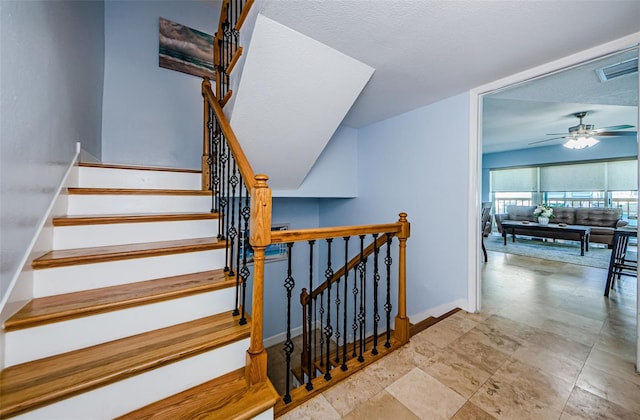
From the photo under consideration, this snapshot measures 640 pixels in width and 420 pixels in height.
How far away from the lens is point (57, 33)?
1582mm

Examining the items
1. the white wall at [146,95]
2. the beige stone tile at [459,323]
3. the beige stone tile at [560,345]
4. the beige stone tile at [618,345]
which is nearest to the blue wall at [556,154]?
the beige stone tile at [618,345]

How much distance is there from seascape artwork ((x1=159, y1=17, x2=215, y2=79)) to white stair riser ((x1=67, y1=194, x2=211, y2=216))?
6.61 feet

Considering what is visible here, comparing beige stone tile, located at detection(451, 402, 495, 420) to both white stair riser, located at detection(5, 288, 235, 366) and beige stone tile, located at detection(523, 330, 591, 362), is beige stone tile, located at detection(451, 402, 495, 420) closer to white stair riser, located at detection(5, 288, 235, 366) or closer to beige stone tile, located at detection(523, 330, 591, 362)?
beige stone tile, located at detection(523, 330, 591, 362)

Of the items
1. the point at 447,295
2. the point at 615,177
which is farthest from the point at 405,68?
the point at 615,177

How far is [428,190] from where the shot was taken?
288 centimetres

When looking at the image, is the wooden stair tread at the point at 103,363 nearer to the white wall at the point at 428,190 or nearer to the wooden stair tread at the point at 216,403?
the wooden stair tread at the point at 216,403

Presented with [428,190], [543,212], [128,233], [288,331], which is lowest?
[288,331]

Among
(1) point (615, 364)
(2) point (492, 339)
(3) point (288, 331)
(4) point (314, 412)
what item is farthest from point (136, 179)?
(1) point (615, 364)

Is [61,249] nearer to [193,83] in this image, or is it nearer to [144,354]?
[144,354]

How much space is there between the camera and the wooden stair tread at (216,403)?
1062 mm

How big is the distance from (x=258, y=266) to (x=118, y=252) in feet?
2.81

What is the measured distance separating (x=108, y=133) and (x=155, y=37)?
4.20 ft

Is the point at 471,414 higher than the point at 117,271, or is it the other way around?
the point at 117,271

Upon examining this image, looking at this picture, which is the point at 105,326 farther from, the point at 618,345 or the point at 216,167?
the point at 618,345
